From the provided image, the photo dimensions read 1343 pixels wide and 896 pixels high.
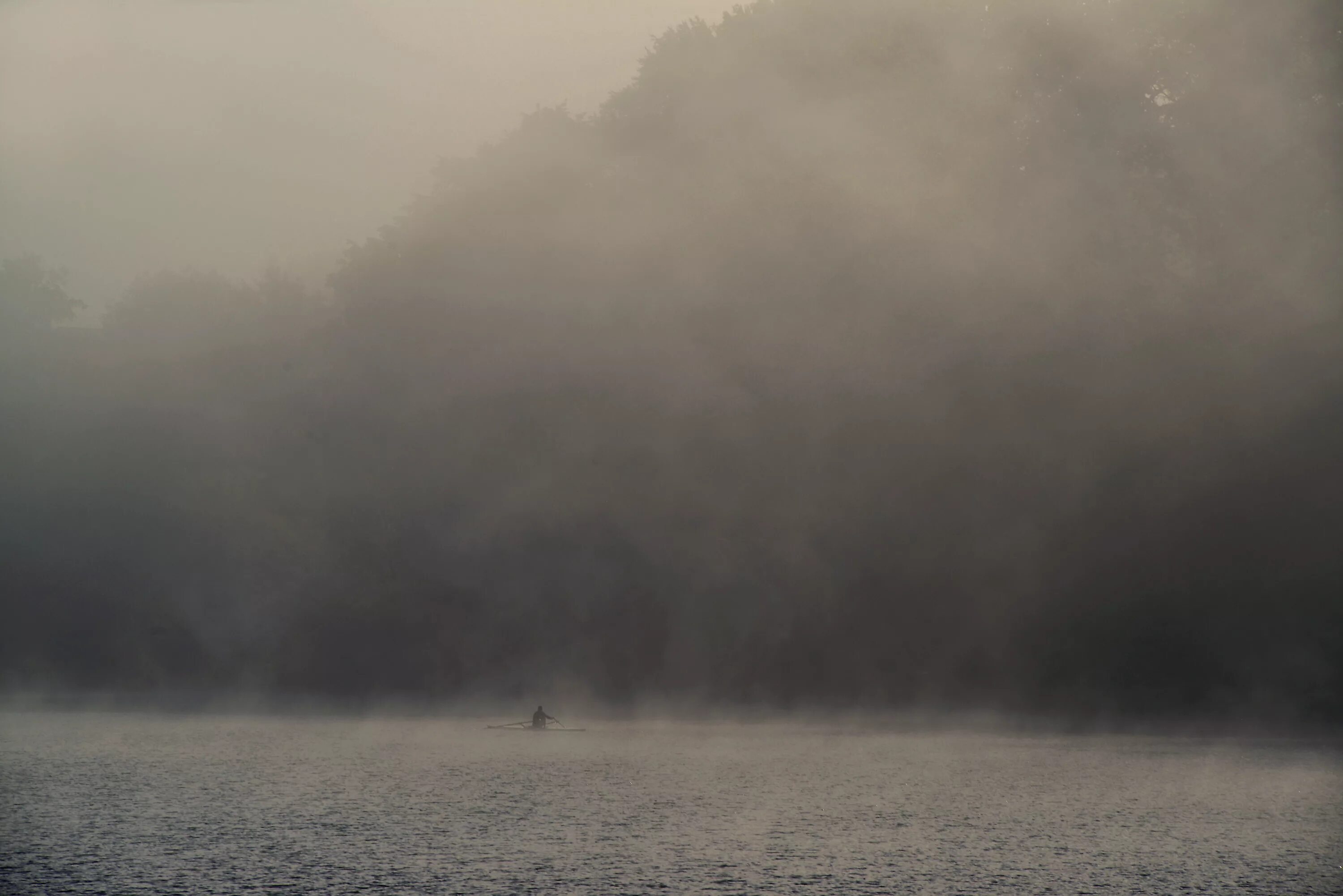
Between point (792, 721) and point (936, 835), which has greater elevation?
point (792, 721)

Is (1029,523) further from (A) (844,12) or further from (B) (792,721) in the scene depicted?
(A) (844,12)

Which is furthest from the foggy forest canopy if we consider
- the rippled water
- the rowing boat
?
the rippled water

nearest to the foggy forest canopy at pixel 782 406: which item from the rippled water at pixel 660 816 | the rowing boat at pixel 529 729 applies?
the rowing boat at pixel 529 729

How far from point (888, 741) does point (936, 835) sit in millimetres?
27689

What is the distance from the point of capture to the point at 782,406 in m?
89.1

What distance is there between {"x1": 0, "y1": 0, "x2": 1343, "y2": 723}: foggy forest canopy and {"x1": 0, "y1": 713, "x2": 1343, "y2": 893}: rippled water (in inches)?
816

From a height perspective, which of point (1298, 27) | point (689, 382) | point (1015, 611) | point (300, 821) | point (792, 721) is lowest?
point (300, 821)

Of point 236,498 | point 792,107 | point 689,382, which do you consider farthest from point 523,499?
point 792,107

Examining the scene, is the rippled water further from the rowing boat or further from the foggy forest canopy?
the foggy forest canopy

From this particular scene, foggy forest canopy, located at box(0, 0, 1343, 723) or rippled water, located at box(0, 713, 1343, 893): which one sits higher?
foggy forest canopy, located at box(0, 0, 1343, 723)

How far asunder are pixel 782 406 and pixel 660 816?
49881 mm

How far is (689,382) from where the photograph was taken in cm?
9038

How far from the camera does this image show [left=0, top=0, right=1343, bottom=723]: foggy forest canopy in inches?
3115

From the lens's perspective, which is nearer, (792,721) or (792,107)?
(792,721)
